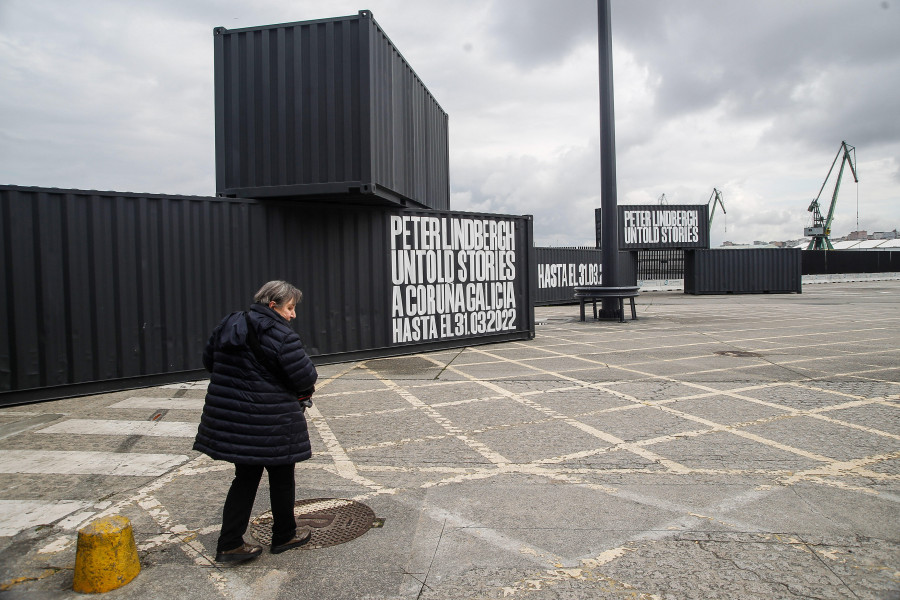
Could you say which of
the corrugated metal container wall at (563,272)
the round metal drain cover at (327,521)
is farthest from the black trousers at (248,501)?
the corrugated metal container wall at (563,272)

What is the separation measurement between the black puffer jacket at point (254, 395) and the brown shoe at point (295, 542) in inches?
21.6

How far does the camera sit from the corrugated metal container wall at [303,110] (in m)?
9.38

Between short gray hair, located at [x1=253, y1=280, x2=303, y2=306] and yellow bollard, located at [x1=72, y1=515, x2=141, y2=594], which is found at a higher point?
short gray hair, located at [x1=253, y1=280, x2=303, y2=306]

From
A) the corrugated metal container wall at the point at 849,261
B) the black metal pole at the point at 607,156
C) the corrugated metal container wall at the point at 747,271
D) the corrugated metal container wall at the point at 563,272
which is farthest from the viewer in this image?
the corrugated metal container wall at the point at 849,261

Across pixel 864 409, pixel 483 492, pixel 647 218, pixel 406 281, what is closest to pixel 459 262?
pixel 406 281

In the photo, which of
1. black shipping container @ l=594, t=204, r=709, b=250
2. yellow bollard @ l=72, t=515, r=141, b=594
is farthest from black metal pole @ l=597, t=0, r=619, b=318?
black shipping container @ l=594, t=204, r=709, b=250

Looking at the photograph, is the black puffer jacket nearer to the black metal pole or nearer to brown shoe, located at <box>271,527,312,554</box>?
brown shoe, located at <box>271,527,312,554</box>

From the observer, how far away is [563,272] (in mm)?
26828

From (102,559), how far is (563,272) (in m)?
24.7

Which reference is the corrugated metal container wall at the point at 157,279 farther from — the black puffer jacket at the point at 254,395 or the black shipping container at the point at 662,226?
the black shipping container at the point at 662,226

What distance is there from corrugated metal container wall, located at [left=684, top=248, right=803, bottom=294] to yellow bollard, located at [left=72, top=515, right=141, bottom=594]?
34378 millimetres

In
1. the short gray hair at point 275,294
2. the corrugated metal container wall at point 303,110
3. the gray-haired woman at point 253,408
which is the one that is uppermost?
the corrugated metal container wall at point 303,110

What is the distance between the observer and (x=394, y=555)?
352 centimetres

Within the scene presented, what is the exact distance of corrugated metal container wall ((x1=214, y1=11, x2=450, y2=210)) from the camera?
938cm
